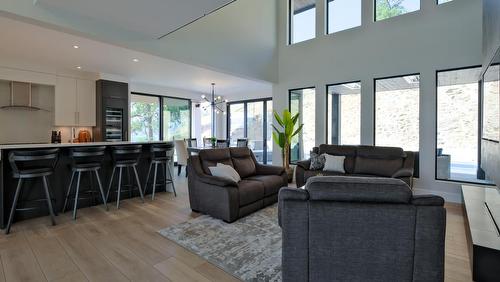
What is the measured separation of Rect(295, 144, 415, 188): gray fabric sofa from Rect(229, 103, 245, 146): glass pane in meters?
4.76

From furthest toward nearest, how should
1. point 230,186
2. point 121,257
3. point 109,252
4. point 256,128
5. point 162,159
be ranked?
point 256,128 < point 162,159 < point 230,186 < point 109,252 < point 121,257

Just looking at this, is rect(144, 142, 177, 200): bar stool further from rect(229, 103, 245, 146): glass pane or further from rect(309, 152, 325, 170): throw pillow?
rect(229, 103, 245, 146): glass pane

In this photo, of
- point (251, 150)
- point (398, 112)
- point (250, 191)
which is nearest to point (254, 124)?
point (251, 150)

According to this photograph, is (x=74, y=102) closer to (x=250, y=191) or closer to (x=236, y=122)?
(x=236, y=122)

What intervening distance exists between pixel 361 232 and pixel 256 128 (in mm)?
7486

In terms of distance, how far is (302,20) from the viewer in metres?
6.62

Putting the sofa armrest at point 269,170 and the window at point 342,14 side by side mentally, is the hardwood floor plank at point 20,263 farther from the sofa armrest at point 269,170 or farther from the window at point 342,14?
the window at point 342,14

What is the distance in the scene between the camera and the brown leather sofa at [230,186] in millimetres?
3393

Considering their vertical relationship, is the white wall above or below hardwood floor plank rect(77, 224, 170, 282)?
above

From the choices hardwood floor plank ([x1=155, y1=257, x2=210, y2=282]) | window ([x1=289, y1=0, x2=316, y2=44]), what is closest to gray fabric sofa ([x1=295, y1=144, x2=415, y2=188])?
hardwood floor plank ([x1=155, y1=257, x2=210, y2=282])

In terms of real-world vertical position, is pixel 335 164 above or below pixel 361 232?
above

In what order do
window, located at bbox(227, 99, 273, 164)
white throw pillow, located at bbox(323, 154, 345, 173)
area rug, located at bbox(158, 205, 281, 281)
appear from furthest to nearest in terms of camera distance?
window, located at bbox(227, 99, 273, 164) → white throw pillow, located at bbox(323, 154, 345, 173) → area rug, located at bbox(158, 205, 281, 281)

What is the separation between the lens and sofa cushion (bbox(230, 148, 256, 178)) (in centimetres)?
436

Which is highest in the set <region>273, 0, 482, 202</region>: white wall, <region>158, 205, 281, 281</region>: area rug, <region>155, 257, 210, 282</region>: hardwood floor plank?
<region>273, 0, 482, 202</region>: white wall
